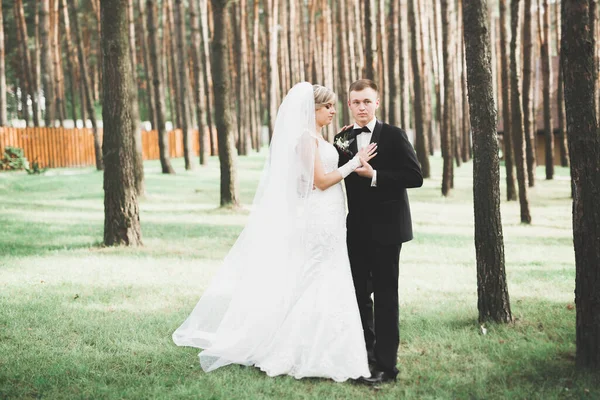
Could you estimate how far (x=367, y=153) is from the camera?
470cm

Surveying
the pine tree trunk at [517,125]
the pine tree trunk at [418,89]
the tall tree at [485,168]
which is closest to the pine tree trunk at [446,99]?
the pine tree trunk at [418,89]

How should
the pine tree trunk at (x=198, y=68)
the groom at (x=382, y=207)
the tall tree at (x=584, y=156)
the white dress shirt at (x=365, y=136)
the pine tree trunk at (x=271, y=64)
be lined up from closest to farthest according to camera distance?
the tall tree at (x=584, y=156) < the groom at (x=382, y=207) < the white dress shirt at (x=365, y=136) < the pine tree trunk at (x=198, y=68) < the pine tree trunk at (x=271, y=64)

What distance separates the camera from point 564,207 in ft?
51.2

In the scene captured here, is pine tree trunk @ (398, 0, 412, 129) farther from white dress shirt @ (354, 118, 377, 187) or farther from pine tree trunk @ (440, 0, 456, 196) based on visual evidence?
white dress shirt @ (354, 118, 377, 187)

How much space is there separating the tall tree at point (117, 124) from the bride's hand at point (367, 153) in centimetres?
597

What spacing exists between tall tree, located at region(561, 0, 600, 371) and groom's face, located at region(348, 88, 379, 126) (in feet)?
4.53

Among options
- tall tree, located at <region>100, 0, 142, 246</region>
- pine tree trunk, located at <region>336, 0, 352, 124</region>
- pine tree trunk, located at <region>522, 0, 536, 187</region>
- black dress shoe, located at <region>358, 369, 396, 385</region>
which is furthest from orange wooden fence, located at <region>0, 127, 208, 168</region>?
black dress shoe, located at <region>358, 369, 396, 385</region>

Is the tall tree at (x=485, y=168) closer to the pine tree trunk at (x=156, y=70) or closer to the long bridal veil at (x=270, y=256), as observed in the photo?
the long bridal veil at (x=270, y=256)

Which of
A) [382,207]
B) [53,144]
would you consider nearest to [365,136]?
[382,207]

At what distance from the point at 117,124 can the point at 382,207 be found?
245 inches

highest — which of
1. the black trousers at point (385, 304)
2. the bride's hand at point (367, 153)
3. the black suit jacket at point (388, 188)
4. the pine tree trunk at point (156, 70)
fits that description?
the pine tree trunk at point (156, 70)

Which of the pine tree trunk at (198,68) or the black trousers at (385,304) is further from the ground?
the pine tree trunk at (198,68)

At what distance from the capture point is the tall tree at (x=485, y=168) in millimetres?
5672

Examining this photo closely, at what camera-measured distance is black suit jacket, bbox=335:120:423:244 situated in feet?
15.5
